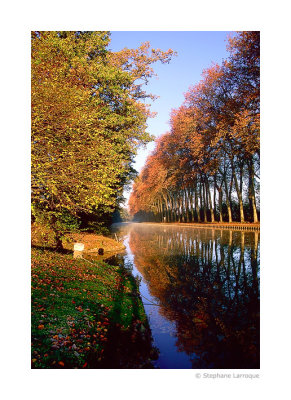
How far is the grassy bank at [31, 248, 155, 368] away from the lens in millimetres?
4715

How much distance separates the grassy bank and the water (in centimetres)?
51

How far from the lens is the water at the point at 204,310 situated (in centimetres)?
515

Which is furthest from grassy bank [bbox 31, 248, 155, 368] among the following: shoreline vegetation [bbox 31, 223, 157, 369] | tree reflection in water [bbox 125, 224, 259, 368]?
tree reflection in water [bbox 125, 224, 259, 368]

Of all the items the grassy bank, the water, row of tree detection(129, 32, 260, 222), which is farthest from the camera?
row of tree detection(129, 32, 260, 222)

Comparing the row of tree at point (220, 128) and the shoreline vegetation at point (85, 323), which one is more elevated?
the row of tree at point (220, 128)

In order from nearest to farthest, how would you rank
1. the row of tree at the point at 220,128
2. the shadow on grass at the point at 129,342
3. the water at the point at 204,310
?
the shadow on grass at the point at 129,342 < the water at the point at 204,310 < the row of tree at the point at 220,128

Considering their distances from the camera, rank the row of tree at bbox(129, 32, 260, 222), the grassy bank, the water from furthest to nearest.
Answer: the row of tree at bbox(129, 32, 260, 222) → the water → the grassy bank

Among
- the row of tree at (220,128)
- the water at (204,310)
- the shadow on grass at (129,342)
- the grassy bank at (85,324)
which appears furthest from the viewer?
the row of tree at (220,128)

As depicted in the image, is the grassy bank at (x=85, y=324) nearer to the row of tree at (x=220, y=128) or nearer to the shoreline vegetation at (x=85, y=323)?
the shoreline vegetation at (x=85, y=323)

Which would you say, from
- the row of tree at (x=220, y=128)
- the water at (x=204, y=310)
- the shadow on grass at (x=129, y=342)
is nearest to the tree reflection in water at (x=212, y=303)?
the water at (x=204, y=310)

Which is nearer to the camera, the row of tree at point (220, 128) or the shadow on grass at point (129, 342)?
the shadow on grass at point (129, 342)

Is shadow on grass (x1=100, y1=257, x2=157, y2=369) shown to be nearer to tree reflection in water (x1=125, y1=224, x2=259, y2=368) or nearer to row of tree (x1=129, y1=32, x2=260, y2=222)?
tree reflection in water (x1=125, y1=224, x2=259, y2=368)
